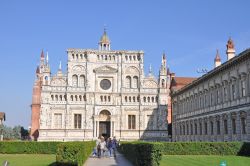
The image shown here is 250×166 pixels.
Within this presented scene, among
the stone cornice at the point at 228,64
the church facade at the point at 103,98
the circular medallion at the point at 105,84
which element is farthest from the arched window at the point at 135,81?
the stone cornice at the point at 228,64

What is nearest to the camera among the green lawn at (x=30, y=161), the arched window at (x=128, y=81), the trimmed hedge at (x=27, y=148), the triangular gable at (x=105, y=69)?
the green lawn at (x=30, y=161)

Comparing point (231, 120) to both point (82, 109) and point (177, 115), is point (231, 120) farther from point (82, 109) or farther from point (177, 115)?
point (82, 109)

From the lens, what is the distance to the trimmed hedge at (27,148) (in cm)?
4134

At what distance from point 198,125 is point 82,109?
30223 millimetres

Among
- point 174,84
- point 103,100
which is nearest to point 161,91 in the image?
point 174,84

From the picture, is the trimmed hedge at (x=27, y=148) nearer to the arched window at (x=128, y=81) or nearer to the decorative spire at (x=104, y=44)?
the arched window at (x=128, y=81)

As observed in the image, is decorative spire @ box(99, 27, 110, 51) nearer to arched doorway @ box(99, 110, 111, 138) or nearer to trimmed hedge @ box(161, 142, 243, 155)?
arched doorway @ box(99, 110, 111, 138)

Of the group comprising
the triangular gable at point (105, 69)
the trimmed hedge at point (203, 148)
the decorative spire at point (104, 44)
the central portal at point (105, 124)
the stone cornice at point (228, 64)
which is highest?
the decorative spire at point (104, 44)

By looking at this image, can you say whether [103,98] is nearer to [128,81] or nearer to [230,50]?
[128,81]

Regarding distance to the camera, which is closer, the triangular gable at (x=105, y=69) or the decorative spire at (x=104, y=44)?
the triangular gable at (x=105, y=69)

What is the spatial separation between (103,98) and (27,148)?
36.7m

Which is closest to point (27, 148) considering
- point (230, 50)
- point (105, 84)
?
point (230, 50)

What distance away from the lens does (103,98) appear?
3049 inches

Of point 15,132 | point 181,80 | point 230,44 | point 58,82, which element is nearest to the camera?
Answer: point 230,44
